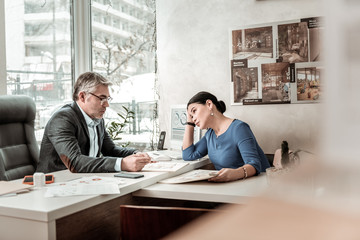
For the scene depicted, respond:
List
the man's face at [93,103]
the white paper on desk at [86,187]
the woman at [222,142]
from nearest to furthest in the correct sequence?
the white paper on desk at [86,187] < the woman at [222,142] < the man's face at [93,103]

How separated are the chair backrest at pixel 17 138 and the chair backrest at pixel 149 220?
105 centimetres

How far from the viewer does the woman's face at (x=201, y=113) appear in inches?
88.4

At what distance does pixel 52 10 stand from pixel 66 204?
230 cm

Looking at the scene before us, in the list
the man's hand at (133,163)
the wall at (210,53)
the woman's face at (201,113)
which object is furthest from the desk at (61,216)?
the wall at (210,53)

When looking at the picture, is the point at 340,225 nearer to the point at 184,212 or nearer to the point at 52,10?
the point at 184,212

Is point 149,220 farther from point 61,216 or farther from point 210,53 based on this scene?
point 210,53

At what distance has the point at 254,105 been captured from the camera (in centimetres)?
267

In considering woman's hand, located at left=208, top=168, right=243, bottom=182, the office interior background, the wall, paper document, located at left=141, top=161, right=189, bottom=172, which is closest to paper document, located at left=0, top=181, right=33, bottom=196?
paper document, located at left=141, top=161, right=189, bottom=172

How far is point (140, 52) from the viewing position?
126 inches

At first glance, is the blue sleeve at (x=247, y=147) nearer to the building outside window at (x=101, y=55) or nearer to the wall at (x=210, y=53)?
the wall at (x=210, y=53)

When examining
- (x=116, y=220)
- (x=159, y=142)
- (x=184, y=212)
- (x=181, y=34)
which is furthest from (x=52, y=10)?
(x=184, y=212)

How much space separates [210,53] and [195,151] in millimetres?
837

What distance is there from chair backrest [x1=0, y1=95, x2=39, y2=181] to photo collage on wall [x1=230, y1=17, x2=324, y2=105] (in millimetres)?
1401

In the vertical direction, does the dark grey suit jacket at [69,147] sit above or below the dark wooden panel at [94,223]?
above
